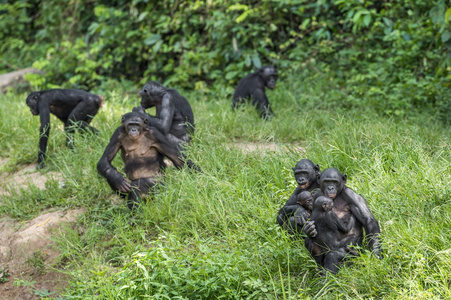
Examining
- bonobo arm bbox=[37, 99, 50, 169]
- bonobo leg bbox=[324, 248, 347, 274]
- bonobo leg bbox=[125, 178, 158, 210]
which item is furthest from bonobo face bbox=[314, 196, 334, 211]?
bonobo arm bbox=[37, 99, 50, 169]

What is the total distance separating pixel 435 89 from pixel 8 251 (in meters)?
6.28

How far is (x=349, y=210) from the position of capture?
4285mm

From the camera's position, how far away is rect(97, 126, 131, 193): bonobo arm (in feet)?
18.8

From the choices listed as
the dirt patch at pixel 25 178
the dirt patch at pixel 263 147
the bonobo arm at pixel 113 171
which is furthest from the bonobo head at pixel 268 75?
the bonobo arm at pixel 113 171

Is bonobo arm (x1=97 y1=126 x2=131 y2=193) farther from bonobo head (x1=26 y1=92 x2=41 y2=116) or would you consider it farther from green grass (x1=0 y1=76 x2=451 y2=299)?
bonobo head (x1=26 y1=92 x2=41 y2=116)

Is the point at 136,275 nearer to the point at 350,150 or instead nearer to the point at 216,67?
the point at 350,150

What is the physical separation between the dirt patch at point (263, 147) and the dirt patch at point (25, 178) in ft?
7.07

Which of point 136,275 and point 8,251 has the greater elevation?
point 136,275

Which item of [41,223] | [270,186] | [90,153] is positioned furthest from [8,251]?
[270,186]

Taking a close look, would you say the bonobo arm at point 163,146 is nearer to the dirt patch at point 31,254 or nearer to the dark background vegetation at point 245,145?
the dark background vegetation at point 245,145

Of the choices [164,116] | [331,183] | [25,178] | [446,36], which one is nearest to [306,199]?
[331,183]

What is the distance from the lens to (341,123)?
6.68 meters

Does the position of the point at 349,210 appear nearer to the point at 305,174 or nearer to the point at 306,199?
the point at 306,199

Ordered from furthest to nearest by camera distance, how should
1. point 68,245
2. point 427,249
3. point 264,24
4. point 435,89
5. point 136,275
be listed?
point 264,24 < point 435,89 < point 68,245 < point 136,275 < point 427,249
